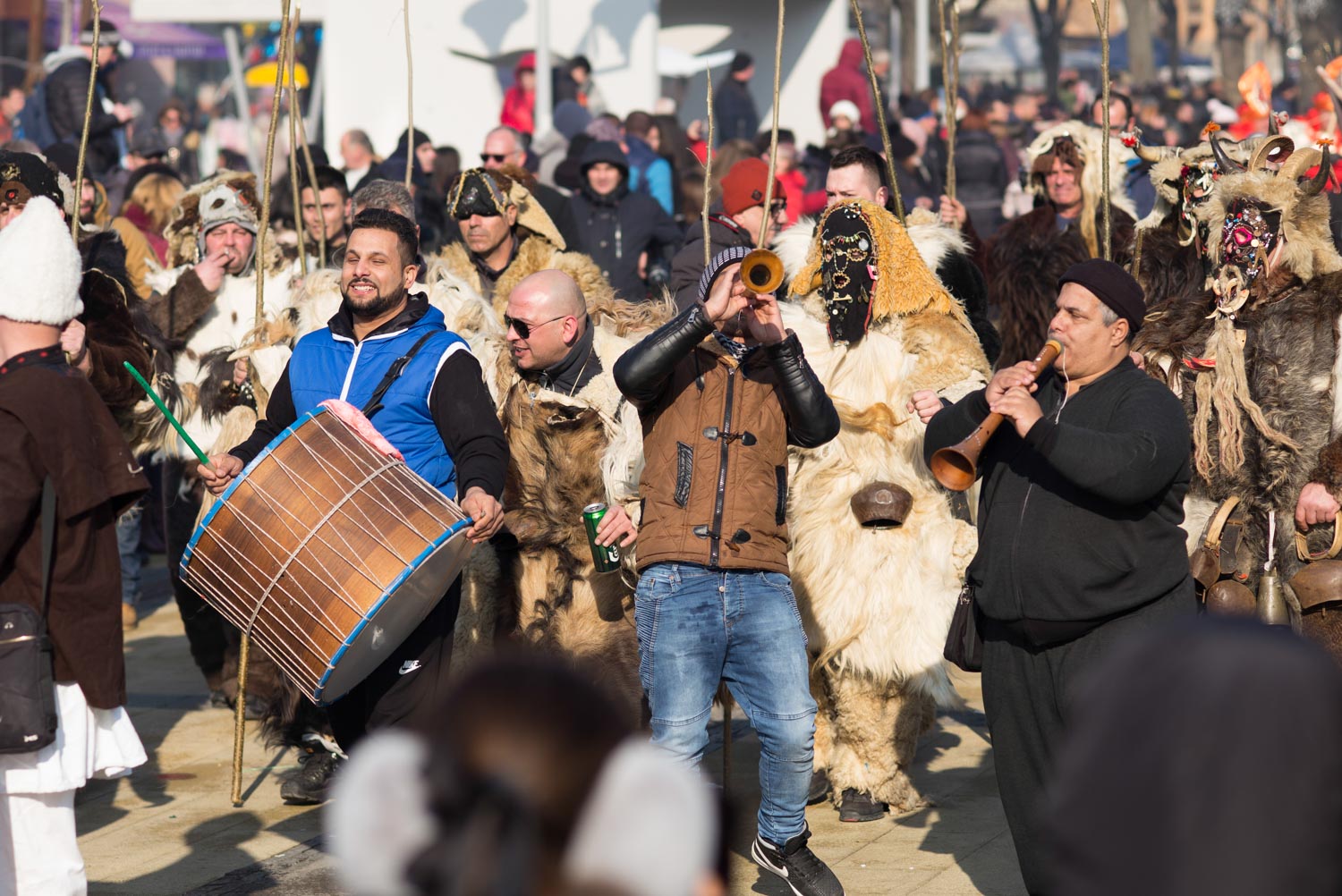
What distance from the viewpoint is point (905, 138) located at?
1380cm

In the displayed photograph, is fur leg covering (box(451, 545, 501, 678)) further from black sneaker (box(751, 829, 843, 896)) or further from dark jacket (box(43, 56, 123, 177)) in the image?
dark jacket (box(43, 56, 123, 177))

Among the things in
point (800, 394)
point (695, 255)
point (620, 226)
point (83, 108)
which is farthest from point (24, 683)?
point (83, 108)

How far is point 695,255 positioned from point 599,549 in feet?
5.81

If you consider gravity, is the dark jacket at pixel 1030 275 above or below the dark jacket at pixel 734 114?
below

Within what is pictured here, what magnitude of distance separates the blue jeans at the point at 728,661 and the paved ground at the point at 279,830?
33 cm

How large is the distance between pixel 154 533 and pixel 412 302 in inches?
259

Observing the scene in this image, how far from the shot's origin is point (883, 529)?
5938 mm

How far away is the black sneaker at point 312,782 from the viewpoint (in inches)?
255

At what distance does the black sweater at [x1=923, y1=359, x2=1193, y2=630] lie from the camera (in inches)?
169

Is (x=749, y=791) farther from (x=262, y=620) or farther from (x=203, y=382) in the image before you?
(x=203, y=382)

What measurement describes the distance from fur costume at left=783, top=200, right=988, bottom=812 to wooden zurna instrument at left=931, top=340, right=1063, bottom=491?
139cm

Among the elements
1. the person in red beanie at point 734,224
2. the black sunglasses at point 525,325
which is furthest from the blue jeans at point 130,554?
the black sunglasses at point 525,325

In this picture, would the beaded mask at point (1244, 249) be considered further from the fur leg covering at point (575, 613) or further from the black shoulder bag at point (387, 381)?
the black shoulder bag at point (387, 381)

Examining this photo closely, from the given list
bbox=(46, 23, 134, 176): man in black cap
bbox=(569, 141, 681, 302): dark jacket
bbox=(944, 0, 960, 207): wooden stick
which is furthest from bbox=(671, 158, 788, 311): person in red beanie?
bbox=(46, 23, 134, 176): man in black cap
